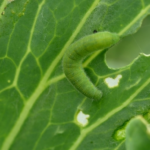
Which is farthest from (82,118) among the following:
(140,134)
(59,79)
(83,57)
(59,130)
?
(140,134)

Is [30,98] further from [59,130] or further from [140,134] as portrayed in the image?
[140,134]

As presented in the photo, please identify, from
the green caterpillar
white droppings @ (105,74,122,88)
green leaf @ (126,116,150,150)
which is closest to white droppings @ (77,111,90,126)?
the green caterpillar

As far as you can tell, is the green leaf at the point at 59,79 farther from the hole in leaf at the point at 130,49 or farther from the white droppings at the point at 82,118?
the hole in leaf at the point at 130,49

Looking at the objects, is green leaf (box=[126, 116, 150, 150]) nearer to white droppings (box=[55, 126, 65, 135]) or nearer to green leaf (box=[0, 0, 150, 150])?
green leaf (box=[0, 0, 150, 150])

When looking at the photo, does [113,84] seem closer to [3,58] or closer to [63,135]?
[63,135]

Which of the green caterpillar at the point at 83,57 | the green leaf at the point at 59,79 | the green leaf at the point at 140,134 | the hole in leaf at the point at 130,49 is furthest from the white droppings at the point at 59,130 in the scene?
the hole in leaf at the point at 130,49

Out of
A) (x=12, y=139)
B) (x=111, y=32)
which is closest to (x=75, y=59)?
(x=111, y=32)
